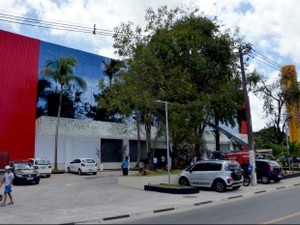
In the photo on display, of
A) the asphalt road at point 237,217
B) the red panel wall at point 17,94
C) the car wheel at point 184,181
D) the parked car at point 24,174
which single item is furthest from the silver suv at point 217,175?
the red panel wall at point 17,94

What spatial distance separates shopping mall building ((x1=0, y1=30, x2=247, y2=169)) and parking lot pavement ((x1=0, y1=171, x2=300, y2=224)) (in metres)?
10.3

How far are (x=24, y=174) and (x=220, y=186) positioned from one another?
44.2ft

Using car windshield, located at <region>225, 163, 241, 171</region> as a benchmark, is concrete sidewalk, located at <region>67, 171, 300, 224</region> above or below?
below

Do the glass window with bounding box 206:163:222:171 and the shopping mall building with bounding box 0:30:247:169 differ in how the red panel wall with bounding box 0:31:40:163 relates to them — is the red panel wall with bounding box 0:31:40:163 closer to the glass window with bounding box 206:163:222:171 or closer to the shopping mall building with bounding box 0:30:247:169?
the shopping mall building with bounding box 0:30:247:169

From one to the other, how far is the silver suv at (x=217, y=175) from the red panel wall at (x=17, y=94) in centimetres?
1821

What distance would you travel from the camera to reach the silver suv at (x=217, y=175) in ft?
68.0

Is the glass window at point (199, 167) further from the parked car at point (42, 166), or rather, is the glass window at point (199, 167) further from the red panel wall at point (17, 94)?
the red panel wall at point (17, 94)

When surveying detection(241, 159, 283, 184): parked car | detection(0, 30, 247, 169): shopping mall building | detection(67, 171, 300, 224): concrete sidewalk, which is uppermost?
detection(0, 30, 247, 169): shopping mall building

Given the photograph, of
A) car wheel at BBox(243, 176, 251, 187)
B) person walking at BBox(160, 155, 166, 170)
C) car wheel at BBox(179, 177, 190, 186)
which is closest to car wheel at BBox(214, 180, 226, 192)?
car wheel at BBox(179, 177, 190, 186)

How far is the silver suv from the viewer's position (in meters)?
20.7

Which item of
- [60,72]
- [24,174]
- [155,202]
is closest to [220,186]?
[155,202]

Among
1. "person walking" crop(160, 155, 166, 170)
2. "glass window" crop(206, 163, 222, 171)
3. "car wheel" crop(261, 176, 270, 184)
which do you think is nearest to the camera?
"glass window" crop(206, 163, 222, 171)

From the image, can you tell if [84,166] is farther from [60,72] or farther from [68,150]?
[60,72]

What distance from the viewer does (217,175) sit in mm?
21078
